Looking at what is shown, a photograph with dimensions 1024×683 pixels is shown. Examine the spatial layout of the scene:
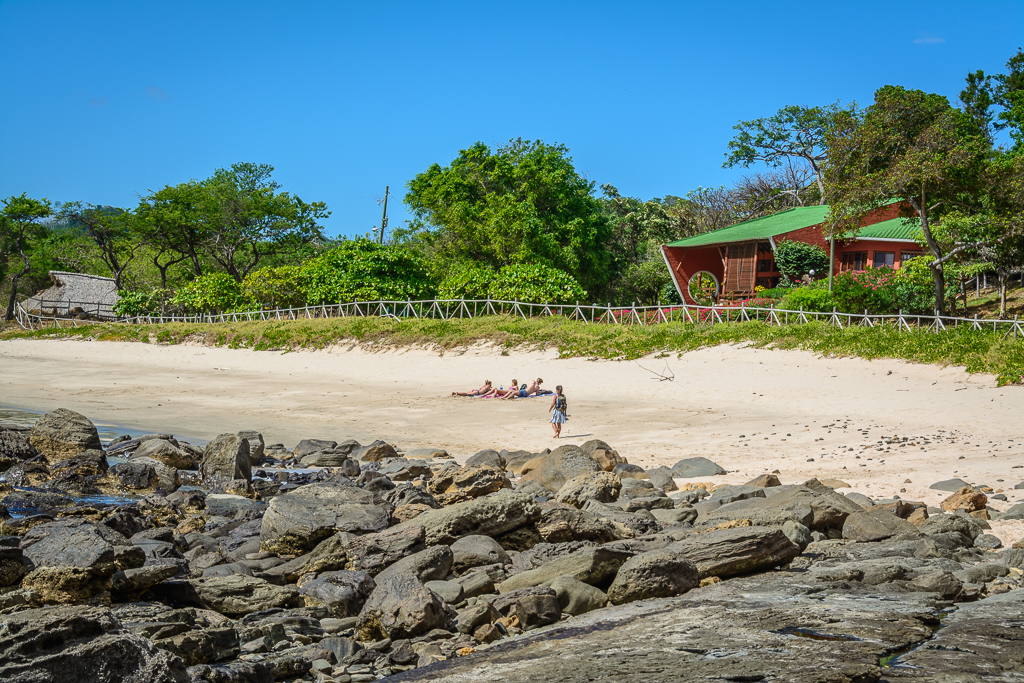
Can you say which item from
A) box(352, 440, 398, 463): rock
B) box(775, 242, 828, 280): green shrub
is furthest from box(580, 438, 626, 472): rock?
box(775, 242, 828, 280): green shrub

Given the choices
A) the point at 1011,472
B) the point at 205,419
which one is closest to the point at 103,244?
the point at 205,419

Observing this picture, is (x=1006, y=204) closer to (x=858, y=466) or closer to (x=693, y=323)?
(x=693, y=323)

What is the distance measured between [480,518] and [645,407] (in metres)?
12.1

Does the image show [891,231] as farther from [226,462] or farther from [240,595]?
[240,595]

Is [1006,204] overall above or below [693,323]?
above

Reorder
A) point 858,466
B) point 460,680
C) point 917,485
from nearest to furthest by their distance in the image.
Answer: point 460,680
point 917,485
point 858,466

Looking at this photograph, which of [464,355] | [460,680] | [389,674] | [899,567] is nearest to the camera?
[460,680]

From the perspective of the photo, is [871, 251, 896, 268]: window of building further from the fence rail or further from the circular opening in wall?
the fence rail

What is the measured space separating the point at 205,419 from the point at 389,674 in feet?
49.0

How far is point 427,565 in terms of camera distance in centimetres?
686

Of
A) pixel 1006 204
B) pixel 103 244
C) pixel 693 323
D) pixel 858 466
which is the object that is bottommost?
pixel 858 466

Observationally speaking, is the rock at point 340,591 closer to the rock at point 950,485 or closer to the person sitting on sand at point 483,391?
the rock at point 950,485

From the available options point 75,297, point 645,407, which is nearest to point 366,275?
point 645,407

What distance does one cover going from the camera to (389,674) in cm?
532
